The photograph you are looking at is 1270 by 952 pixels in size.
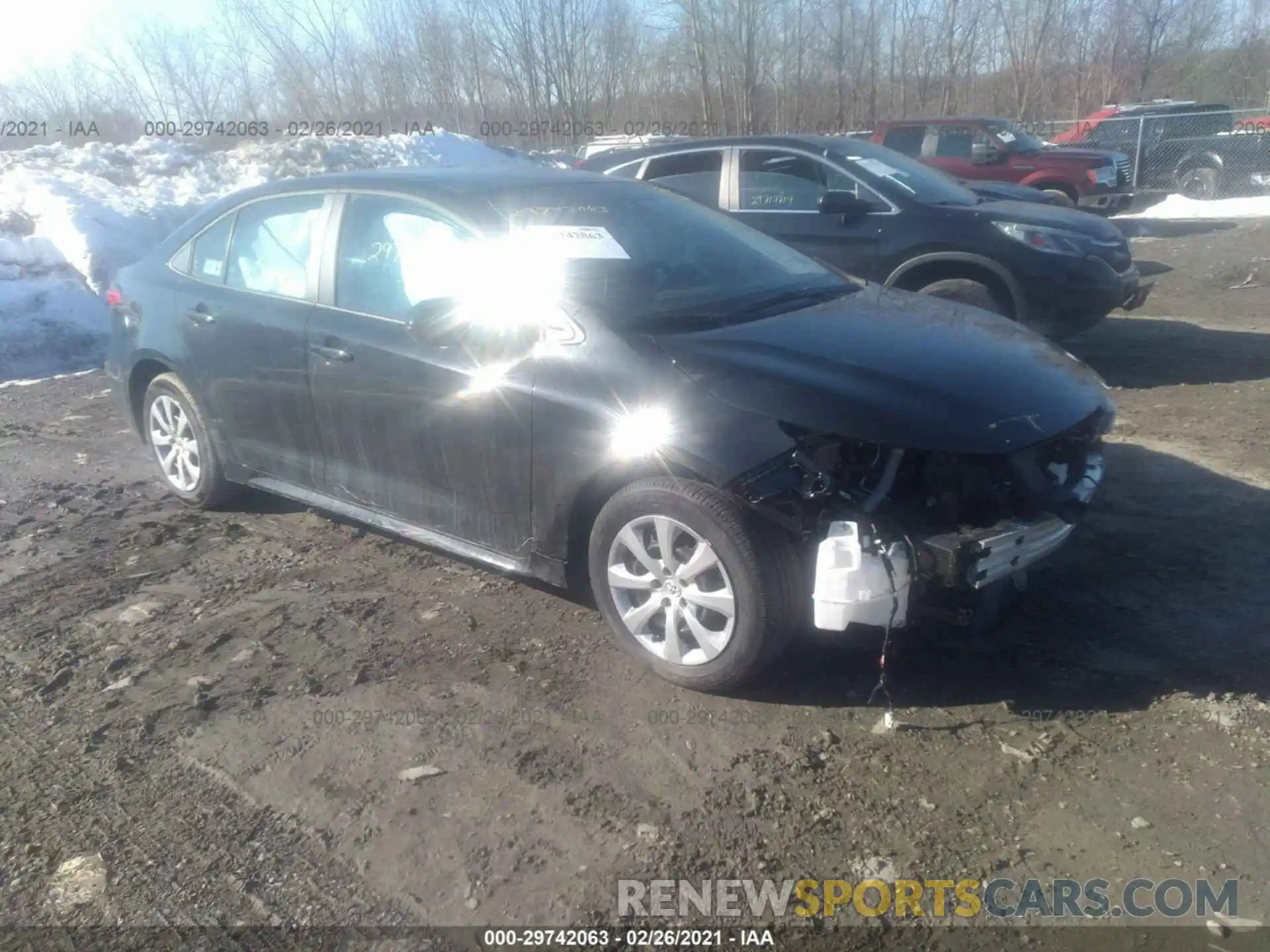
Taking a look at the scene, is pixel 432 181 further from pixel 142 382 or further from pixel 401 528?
pixel 142 382

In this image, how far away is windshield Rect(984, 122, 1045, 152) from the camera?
15.2 meters

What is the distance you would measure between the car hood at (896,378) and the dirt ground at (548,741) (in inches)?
32.6

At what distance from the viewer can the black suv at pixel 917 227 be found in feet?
22.7

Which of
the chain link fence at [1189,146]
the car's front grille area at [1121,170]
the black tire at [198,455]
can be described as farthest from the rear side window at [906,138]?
the black tire at [198,455]

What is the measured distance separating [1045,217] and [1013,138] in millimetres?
9347

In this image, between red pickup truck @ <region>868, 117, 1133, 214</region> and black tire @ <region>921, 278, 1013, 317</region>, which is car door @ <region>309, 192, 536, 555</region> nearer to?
black tire @ <region>921, 278, 1013, 317</region>

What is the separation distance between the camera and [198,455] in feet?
17.5

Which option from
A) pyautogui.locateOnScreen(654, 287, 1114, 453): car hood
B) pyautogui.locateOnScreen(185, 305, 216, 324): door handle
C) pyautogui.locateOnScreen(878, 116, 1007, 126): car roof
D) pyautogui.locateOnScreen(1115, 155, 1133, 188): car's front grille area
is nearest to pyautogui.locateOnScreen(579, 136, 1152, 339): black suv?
pyautogui.locateOnScreen(654, 287, 1114, 453): car hood

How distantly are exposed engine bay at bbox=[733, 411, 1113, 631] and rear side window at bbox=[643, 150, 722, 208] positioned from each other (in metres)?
4.87

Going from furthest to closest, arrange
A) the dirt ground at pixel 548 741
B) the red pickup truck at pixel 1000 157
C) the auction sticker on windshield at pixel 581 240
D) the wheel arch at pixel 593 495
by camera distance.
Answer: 1. the red pickup truck at pixel 1000 157
2. the auction sticker on windshield at pixel 581 240
3. the wheel arch at pixel 593 495
4. the dirt ground at pixel 548 741

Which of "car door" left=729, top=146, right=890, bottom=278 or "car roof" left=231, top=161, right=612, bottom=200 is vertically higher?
"car roof" left=231, top=161, right=612, bottom=200

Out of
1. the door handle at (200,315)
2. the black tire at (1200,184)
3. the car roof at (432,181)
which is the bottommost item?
the black tire at (1200,184)

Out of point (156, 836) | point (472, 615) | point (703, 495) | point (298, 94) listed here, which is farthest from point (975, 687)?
point (298, 94)

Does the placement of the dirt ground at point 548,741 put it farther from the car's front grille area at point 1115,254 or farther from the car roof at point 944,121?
the car roof at point 944,121
